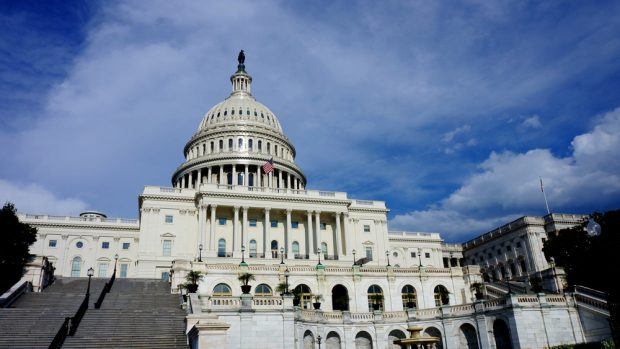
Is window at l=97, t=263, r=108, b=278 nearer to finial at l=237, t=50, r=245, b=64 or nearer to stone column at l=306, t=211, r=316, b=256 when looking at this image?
stone column at l=306, t=211, r=316, b=256

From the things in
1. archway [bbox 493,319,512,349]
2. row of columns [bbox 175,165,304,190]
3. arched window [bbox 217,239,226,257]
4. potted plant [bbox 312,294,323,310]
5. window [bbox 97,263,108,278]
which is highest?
row of columns [bbox 175,165,304,190]

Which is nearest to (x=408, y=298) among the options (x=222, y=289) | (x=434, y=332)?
(x=434, y=332)

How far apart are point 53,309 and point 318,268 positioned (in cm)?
2589

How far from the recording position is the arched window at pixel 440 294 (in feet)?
174

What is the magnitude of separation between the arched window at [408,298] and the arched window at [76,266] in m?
52.7

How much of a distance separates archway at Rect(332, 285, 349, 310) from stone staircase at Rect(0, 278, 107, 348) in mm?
23621

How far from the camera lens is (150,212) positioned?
74750 mm

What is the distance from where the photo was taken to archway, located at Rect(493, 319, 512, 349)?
40156 mm

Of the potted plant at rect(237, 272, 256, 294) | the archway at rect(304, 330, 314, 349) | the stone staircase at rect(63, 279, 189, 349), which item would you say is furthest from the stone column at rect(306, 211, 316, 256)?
the stone staircase at rect(63, 279, 189, 349)

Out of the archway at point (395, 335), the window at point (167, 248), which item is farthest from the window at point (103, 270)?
the archway at point (395, 335)

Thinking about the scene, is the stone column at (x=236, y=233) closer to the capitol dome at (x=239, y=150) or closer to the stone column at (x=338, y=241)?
the stone column at (x=338, y=241)

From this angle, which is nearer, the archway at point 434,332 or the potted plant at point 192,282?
the potted plant at point 192,282

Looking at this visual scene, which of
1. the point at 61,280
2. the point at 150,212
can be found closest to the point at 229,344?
the point at 61,280

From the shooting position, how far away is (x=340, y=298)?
4944 cm
